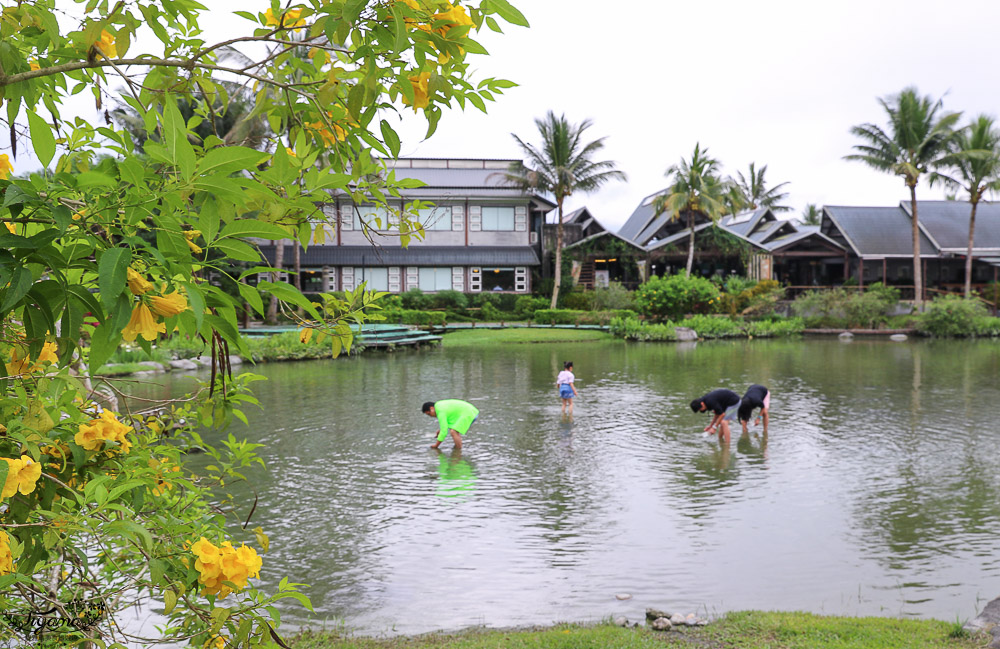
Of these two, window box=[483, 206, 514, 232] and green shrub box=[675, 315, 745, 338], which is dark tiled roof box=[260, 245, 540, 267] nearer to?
window box=[483, 206, 514, 232]

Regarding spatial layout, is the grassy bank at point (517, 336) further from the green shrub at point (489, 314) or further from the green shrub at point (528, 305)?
the green shrub at point (528, 305)

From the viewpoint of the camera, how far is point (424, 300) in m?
38.7

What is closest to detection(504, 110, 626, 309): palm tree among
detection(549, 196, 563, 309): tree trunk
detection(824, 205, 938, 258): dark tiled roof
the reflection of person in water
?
detection(549, 196, 563, 309): tree trunk

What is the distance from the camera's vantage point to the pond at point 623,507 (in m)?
6.50

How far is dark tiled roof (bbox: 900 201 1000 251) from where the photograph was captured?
42.9m

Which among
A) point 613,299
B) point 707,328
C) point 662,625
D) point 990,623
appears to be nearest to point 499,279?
point 613,299

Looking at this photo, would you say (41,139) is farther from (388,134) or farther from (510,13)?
(510,13)

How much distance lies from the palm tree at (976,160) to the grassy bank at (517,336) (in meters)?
18.9

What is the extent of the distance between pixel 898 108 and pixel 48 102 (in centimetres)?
4211

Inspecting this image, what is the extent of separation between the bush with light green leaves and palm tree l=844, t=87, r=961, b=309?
40174mm

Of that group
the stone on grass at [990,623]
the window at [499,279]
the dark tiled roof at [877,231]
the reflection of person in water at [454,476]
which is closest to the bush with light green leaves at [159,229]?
the stone on grass at [990,623]

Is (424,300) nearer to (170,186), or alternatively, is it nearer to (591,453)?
(591,453)

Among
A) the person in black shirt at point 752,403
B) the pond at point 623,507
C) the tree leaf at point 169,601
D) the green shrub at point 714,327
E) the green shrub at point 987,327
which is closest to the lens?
the tree leaf at point 169,601

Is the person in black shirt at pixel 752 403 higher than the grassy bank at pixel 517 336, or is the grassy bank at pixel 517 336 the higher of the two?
the grassy bank at pixel 517 336
